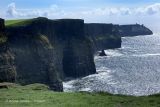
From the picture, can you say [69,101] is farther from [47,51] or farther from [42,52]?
[47,51]

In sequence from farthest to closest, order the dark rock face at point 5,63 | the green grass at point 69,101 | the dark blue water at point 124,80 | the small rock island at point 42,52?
the dark blue water at point 124,80
the small rock island at point 42,52
the dark rock face at point 5,63
the green grass at point 69,101

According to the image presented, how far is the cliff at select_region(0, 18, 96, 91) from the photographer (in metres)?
111

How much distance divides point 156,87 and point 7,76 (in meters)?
48.8

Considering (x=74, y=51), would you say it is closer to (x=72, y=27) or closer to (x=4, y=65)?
(x=72, y=27)

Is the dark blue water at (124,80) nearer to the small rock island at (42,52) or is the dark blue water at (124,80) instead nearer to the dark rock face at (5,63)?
the small rock island at (42,52)

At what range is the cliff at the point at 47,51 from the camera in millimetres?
111062

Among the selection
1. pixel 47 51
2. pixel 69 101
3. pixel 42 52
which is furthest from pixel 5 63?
pixel 69 101

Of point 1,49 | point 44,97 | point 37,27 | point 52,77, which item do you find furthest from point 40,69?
point 44,97

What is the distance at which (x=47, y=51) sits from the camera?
4870 inches

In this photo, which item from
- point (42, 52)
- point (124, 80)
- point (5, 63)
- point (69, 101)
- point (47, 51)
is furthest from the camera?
point (124, 80)

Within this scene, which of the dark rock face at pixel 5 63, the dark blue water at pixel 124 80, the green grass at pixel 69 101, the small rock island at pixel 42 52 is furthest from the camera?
the dark blue water at pixel 124 80

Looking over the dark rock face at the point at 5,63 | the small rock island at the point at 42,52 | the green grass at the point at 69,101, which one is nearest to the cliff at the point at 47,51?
the small rock island at the point at 42,52

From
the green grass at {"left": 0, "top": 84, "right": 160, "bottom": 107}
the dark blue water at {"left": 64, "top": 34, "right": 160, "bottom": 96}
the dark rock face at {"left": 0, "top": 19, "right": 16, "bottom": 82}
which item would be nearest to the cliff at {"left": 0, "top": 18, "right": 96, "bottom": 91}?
the dark rock face at {"left": 0, "top": 19, "right": 16, "bottom": 82}

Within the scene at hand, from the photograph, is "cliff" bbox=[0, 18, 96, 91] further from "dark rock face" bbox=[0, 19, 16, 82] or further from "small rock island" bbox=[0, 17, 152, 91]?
"dark rock face" bbox=[0, 19, 16, 82]
